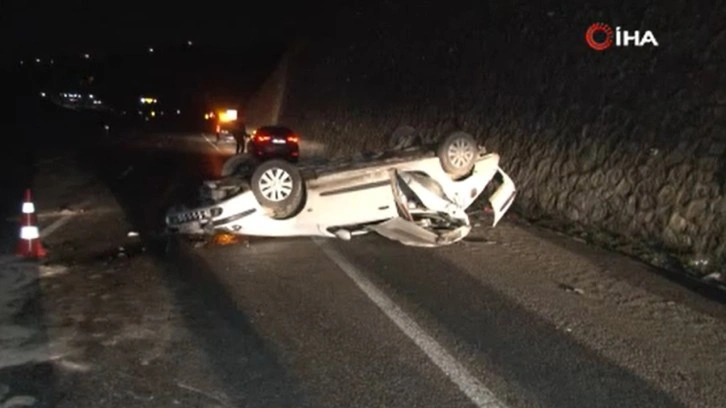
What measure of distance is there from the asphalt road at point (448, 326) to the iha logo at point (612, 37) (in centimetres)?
363

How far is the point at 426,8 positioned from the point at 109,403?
20.1 m

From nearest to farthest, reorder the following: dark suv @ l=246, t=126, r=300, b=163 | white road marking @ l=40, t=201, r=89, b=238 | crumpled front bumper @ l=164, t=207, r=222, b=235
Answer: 1. crumpled front bumper @ l=164, t=207, r=222, b=235
2. white road marking @ l=40, t=201, r=89, b=238
3. dark suv @ l=246, t=126, r=300, b=163

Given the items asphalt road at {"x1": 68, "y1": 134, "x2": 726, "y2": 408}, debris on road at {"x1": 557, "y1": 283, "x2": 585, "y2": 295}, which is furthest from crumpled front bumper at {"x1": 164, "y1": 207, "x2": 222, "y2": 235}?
debris on road at {"x1": 557, "y1": 283, "x2": 585, "y2": 295}

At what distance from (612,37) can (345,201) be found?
5695 millimetres

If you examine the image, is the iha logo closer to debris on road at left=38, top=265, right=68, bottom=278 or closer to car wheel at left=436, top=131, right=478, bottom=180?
car wheel at left=436, top=131, right=478, bottom=180

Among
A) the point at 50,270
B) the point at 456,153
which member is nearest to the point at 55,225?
the point at 50,270

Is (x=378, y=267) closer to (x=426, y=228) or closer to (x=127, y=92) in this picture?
(x=426, y=228)

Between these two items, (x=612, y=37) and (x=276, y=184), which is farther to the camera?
(x=612, y=37)

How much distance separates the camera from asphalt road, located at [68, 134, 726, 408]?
471cm

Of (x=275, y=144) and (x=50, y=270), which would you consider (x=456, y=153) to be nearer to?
(x=50, y=270)

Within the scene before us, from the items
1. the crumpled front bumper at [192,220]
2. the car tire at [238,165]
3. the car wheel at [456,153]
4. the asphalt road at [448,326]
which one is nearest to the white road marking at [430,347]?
the asphalt road at [448,326]

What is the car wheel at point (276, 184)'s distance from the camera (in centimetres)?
927

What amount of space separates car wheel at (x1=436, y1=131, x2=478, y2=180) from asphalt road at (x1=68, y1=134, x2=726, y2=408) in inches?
40.8

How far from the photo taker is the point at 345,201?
9594 mm
